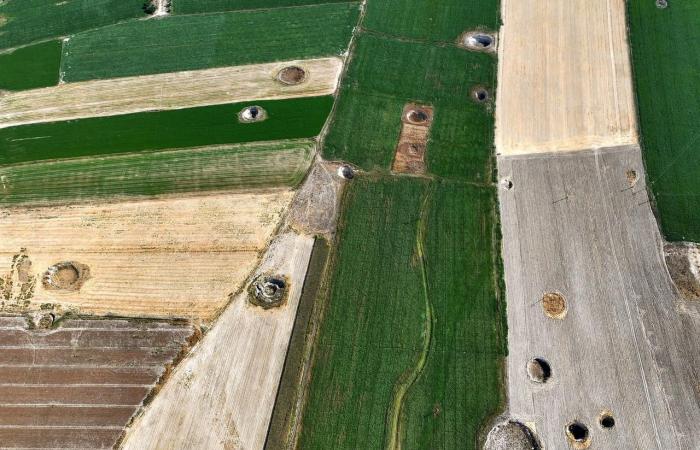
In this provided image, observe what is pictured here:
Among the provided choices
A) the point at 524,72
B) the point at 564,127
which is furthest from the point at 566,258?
the point at 524,72

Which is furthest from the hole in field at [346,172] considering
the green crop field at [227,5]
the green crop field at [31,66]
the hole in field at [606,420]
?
the green crop field at [31,66]

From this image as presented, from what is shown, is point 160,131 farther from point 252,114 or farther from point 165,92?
point 252,114

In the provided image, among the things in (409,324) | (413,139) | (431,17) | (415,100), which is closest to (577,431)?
(409,324)

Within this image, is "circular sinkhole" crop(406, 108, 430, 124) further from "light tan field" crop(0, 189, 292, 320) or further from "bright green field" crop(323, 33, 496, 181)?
"light tan field" crop(0, 189, 292, 320)

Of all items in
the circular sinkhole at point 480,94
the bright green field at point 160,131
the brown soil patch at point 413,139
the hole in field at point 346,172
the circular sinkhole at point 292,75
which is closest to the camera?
the hole in field at point 346,172

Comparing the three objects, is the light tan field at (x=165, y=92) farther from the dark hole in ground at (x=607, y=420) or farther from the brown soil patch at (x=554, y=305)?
the dark hole in ground at (x=607, y=420)

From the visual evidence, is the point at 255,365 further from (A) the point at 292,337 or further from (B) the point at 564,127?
(B) the point at 564,127
